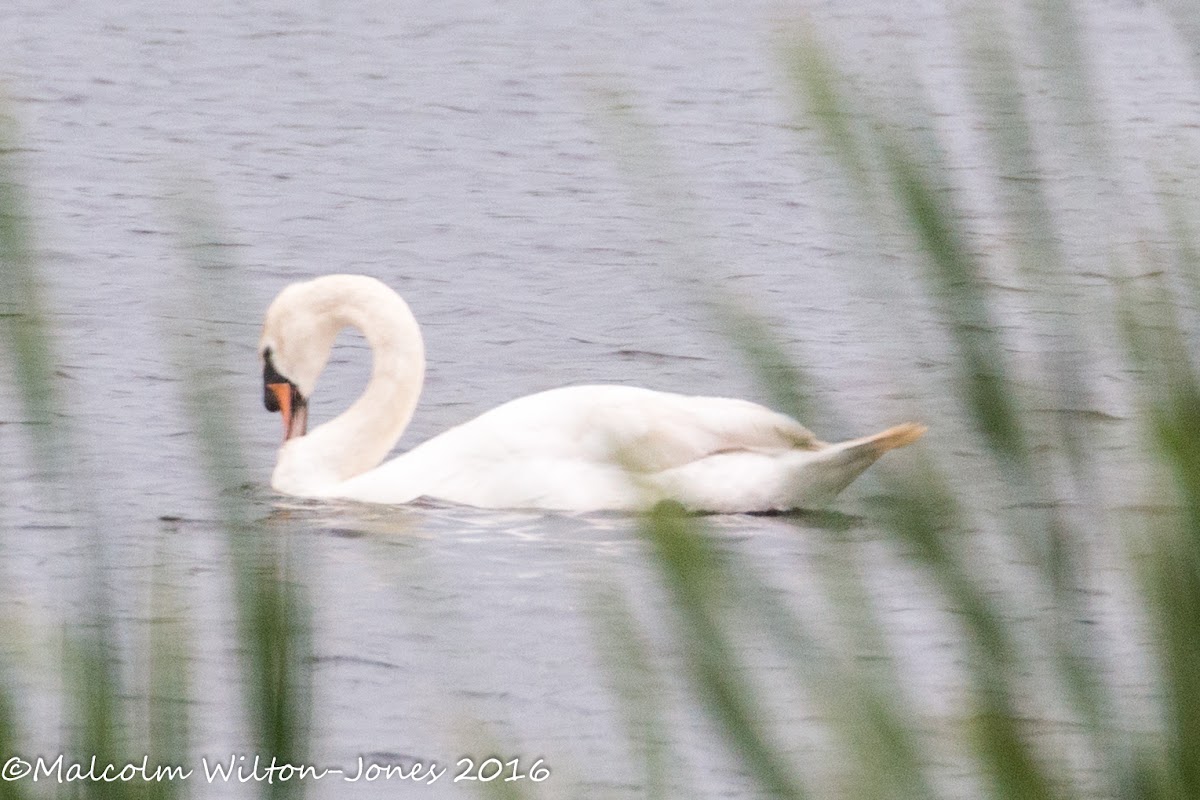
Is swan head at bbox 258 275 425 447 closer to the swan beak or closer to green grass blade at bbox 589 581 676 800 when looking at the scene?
the swan beak

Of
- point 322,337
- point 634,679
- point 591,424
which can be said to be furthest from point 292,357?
point 634,679

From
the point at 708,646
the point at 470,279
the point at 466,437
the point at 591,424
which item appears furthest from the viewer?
the point at 470,279

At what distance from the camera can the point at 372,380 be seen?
294 inches

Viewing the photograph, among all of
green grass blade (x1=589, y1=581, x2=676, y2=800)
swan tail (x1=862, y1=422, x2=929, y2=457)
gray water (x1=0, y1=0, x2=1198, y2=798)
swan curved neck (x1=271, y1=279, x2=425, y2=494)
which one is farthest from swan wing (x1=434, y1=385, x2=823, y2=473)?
green grass blade (x1=589, y1=581, x2=676, y2=800)

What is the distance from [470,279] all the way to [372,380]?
262cm

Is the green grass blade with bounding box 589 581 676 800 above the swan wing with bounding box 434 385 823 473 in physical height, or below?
above

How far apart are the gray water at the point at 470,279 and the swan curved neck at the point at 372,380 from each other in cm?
38

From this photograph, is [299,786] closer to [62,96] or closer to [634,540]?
[634,540]

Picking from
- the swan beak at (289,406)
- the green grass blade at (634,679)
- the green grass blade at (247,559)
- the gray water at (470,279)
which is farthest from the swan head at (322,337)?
the green grass blade at (634,679)

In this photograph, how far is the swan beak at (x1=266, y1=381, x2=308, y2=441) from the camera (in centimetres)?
748

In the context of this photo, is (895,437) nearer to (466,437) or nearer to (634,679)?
(634,679)

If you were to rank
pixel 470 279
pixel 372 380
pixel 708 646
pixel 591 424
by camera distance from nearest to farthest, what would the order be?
pixel 708 646, pixel 591 424, pixel 372 380, pixel 470 279

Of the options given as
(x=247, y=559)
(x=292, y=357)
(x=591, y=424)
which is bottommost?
(x=292, y=357)

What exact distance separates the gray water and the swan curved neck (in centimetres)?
38
